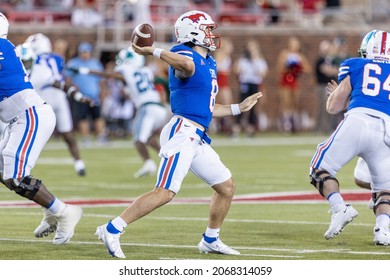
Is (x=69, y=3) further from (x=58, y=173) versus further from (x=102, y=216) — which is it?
(x=102, y=216)

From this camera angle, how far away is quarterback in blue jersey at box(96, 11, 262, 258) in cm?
818

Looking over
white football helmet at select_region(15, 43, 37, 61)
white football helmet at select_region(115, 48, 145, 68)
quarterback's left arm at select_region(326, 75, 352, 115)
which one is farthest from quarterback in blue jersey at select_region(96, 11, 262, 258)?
white football helmet at select_region(115, 48, 145, 68)

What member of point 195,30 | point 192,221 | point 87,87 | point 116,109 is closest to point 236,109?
point 195,30

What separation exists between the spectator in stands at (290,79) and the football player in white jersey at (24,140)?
16817mm

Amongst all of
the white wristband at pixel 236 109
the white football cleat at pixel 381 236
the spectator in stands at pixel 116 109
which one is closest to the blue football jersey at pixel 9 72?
the white wristband at pixel 236 109

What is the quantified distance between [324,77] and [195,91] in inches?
653

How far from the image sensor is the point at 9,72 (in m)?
8.96

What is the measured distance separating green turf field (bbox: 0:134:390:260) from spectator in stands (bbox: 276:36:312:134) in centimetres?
805

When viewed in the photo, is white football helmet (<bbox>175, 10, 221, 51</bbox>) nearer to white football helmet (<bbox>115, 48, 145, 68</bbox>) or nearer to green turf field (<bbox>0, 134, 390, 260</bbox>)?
green turf field (<bbox>0, 134, 390, 260</bbox>)

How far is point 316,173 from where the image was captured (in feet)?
29.7

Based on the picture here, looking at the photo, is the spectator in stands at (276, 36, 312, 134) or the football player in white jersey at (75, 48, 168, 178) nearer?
the football player in white jersey at (75, 48, 168, 178)

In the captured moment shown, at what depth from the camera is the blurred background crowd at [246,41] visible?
24.9 m

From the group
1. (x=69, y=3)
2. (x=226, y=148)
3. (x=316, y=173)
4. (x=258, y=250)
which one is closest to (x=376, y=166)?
(x=316, y=173)

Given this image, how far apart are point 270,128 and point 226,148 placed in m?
6.68
